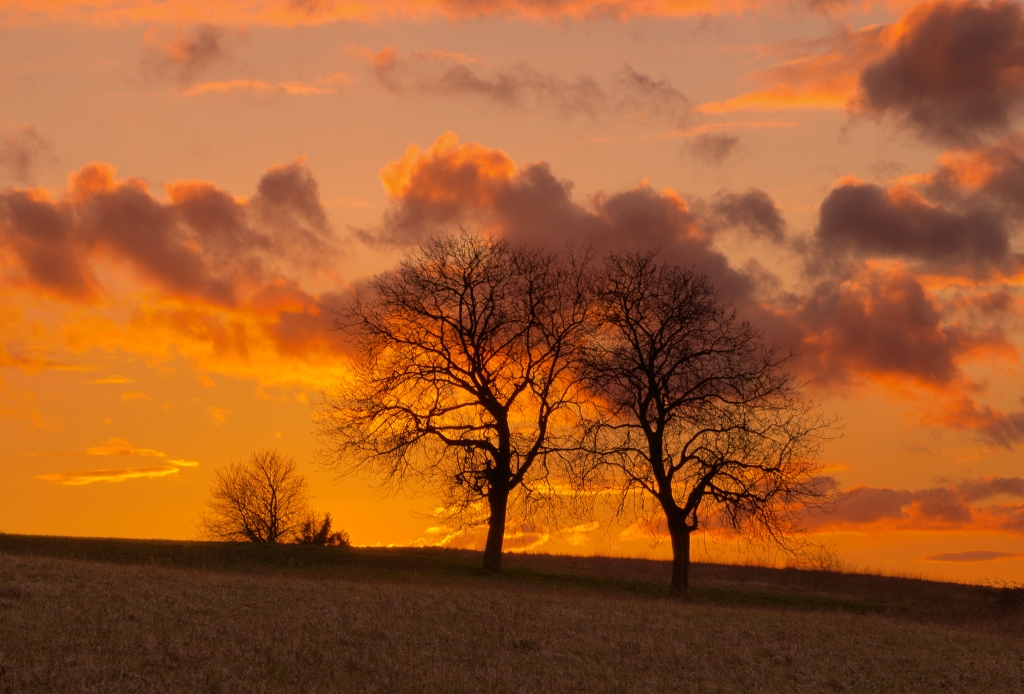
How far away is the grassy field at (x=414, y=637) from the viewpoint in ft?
63.6

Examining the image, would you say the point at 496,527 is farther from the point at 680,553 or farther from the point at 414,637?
the point at 414,637

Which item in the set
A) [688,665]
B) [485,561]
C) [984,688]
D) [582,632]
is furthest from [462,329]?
[984,688]

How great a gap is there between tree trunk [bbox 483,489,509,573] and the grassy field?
12.6 feet

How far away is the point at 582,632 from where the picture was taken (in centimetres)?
2508

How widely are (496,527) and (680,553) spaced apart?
7958 mm

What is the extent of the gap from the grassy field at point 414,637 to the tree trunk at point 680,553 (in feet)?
7.46

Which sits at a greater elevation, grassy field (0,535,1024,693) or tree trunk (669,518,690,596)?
tree trunk (669,518,690,596)

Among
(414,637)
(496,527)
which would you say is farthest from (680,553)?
(414,637)

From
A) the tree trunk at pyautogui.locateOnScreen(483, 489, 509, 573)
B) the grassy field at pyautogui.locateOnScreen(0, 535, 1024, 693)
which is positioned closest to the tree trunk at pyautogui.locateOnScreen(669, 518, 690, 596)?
the grassy field at pyautogui.locateOnScreen(0, 535, 1024, 693)

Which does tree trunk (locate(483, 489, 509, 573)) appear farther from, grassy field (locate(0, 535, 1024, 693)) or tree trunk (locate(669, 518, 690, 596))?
tree trunk (locate(669, 518, 690, 596))

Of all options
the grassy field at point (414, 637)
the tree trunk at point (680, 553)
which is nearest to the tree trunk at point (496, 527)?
the grassy field at point (414, 637)

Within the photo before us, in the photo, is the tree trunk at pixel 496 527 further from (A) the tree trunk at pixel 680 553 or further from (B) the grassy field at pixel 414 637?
(A) the tree trunk at pixel 680 553

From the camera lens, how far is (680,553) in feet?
124

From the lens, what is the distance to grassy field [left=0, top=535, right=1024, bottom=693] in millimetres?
19375
